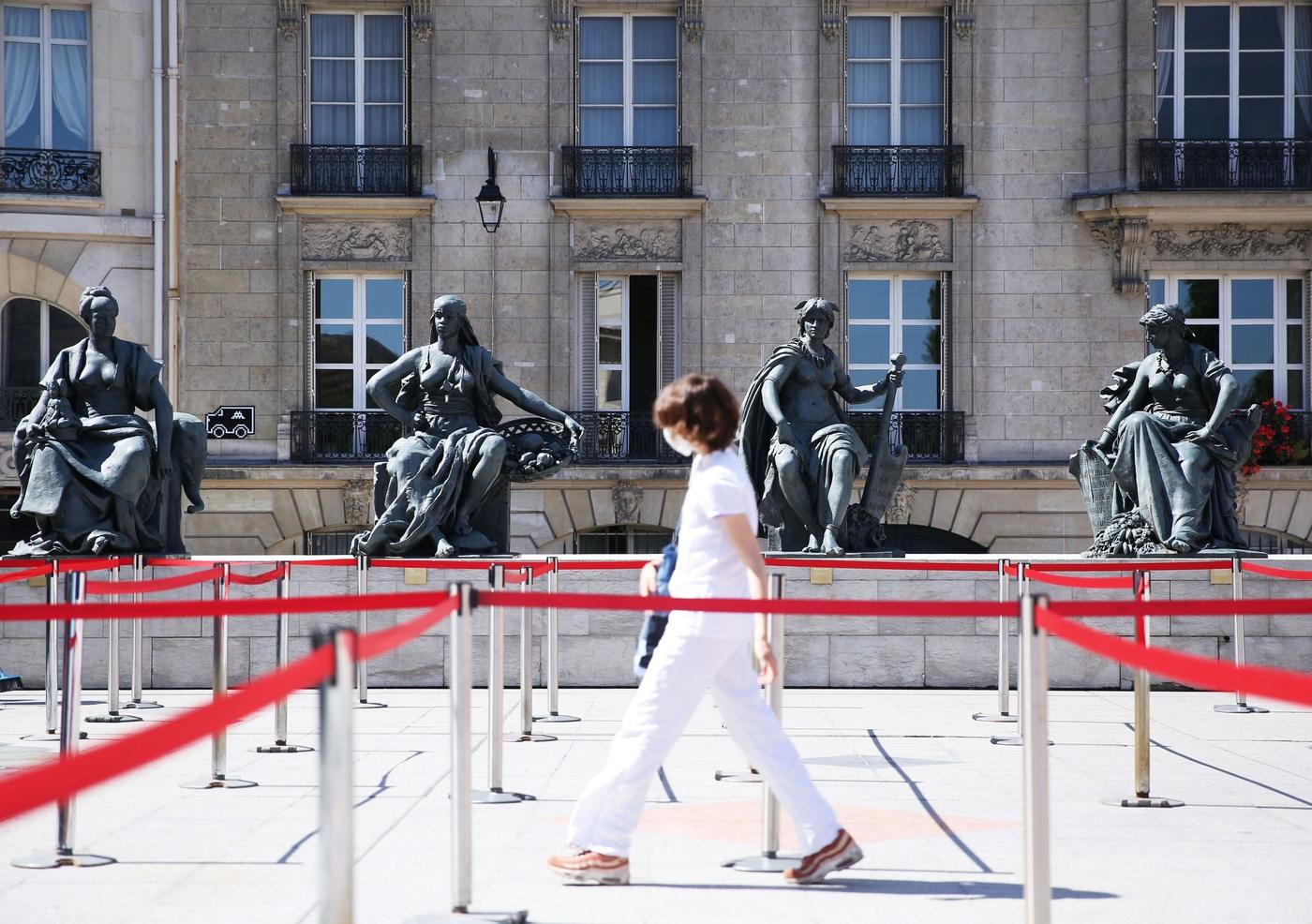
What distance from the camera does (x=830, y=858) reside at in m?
5.44

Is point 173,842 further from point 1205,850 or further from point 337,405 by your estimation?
point 337,405

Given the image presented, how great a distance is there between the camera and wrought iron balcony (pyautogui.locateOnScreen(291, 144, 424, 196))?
23.0 metres

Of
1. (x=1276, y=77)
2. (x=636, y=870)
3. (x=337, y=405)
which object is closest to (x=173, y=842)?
(x=636, y=870)

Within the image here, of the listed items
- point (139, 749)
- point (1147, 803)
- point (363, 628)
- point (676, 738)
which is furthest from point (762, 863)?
point (363, 628)

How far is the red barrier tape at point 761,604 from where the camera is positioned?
5.28m

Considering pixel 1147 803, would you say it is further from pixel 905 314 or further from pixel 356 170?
pixel 356 170

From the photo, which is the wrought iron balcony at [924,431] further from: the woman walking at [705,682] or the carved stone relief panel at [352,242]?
the woman walking at [705,682]

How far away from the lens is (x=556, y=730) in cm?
994

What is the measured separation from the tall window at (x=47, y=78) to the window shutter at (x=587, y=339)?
6964 mm

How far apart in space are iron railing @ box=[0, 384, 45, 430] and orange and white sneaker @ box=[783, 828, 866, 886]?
19.6 m

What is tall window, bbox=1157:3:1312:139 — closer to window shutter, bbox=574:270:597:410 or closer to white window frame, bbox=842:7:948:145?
white window frame, bbox=842:7:948:145

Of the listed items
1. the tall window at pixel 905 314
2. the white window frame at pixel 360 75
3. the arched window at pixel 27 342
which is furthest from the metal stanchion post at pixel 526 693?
the arched window at pixel 27 342

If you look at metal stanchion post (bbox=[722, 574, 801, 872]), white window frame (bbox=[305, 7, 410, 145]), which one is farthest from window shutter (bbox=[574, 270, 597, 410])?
metal stanchion post (bbox=[722, 574, 801, 872])

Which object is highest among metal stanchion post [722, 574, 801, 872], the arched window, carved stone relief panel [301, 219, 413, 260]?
carved stone relief panel [301, 219, 413, 260]
